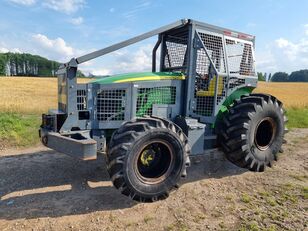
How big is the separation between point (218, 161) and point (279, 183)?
1637 mm

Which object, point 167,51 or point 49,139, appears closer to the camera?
point 49,139

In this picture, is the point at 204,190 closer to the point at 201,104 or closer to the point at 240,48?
the point at 201,104

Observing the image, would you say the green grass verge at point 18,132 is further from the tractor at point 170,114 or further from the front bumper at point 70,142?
the front bumper at point 70,142

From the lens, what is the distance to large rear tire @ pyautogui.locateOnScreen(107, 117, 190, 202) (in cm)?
402

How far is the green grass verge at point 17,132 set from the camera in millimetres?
7637

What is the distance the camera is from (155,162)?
188 inches

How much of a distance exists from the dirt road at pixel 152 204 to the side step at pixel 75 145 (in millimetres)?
755

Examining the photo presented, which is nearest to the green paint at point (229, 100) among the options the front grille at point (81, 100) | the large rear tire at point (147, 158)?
the large rear tire at point (147, 158)

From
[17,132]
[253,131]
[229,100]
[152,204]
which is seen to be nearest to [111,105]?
[152,204]

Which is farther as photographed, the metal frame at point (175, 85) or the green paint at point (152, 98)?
the green paint at point (152, 98)

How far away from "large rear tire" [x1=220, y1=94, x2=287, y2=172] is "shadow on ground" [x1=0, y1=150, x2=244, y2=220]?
0.55 m

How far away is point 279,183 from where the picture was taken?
5137mm

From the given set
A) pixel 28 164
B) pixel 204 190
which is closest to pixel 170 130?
pixel 204 190

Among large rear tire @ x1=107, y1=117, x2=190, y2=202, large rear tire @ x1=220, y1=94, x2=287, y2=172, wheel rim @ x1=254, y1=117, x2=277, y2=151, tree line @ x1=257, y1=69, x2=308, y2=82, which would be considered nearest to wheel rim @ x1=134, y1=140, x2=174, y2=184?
large rear tire @ x1=107, y1=117, x2=190, y2=202
